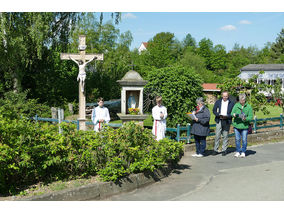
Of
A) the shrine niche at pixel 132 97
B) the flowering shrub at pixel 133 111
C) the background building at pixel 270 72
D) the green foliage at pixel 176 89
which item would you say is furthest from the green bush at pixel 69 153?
the background building at pixel 270 72

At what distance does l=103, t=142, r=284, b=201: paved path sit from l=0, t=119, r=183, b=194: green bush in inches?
21.4

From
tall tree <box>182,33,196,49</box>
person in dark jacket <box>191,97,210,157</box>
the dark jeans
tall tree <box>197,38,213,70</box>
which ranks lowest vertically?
the dark jeans

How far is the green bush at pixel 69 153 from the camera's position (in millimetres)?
5648

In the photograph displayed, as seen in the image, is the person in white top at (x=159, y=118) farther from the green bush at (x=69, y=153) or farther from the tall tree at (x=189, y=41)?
the tall tree at (x=189, y=41)

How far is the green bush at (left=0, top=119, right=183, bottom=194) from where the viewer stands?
18.5 feet

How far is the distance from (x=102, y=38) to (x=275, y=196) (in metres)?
42.4

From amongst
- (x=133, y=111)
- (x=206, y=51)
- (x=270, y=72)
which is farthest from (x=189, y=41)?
(x=133, y=111)

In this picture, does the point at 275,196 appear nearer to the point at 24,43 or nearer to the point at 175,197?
the point at 175,197

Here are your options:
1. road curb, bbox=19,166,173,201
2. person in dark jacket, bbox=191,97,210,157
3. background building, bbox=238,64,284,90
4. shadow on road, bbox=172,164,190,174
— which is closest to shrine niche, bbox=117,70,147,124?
person in dark jacket, bbox=191,97,210,157

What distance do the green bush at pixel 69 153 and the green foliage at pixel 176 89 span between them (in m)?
4.89

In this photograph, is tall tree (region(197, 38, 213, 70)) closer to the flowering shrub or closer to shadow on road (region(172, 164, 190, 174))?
the flowering shrub

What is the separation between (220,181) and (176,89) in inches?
228

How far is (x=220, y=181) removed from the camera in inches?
271

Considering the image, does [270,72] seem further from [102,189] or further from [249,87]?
[102,189]
